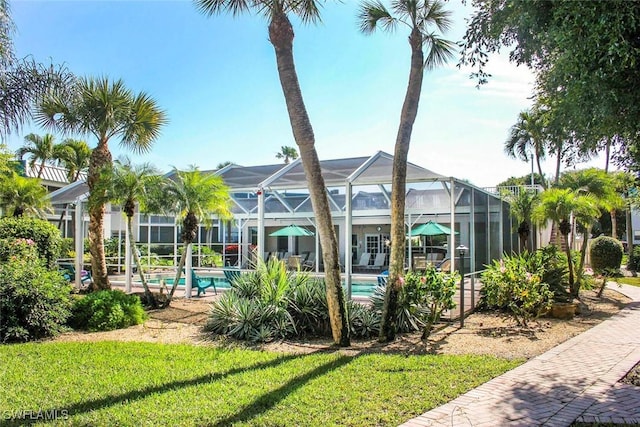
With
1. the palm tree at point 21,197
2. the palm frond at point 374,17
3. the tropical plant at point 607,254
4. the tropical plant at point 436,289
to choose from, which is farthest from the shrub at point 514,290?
the tropical plant at point 607,254

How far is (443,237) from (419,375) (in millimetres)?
19115

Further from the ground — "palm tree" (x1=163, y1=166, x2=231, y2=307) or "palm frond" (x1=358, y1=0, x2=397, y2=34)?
"palm frond" (x1=358, y1=0, x2=397, y2=34)

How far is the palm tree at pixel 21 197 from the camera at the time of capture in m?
17.2

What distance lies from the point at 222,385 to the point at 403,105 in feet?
18.8

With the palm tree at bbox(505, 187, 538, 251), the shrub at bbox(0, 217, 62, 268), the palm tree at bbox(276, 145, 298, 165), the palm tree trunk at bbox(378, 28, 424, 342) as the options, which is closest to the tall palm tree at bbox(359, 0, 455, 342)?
the palm tree trunk at bbox(378, 28, 424, 342)

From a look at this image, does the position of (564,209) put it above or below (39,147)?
below

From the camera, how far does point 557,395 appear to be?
5.48m

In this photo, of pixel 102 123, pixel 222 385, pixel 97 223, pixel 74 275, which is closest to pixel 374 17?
pixel 222 385

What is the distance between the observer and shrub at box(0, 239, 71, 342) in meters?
8.60

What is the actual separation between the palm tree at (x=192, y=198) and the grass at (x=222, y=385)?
16.5 ft

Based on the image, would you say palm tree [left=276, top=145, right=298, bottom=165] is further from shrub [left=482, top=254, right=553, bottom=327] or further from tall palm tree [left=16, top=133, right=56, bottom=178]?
shrub [left=482, top=254, right=553, bottom=327]

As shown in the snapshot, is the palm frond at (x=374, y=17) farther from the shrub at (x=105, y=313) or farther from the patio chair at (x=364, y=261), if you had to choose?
the patio chair at (x=364, y=261)

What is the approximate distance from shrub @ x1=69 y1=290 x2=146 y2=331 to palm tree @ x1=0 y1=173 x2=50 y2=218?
9.07 metres

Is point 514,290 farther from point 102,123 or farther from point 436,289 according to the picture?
point 102,123
